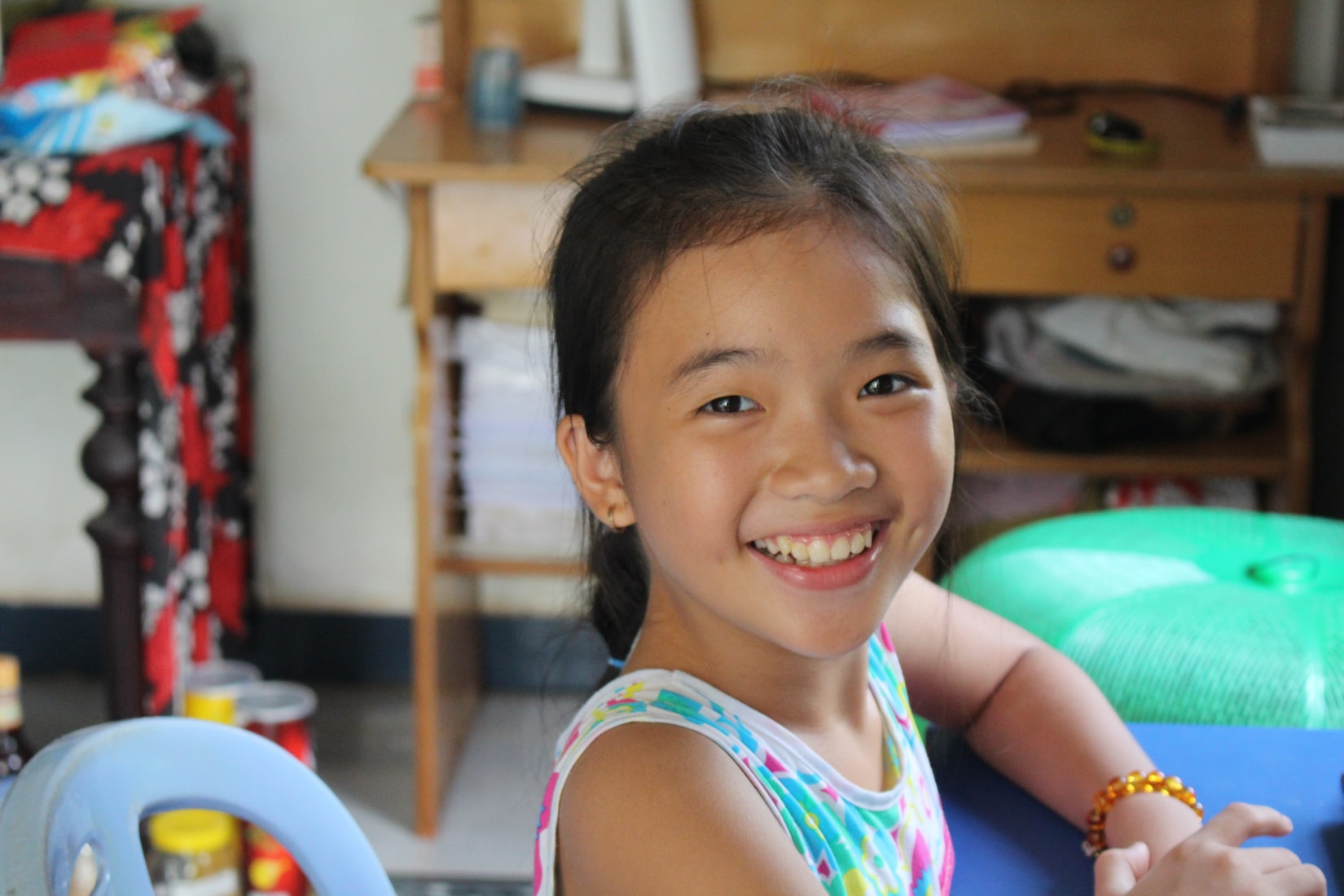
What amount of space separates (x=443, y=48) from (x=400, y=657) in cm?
101

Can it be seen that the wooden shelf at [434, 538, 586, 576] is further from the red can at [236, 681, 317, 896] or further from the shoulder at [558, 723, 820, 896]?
the shoulder at [558, 723, 820, 896]

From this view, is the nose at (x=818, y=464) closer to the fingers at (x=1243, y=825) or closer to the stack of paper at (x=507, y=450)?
the fingers at (x=1243, y=825)

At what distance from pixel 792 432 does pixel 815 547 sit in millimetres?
66

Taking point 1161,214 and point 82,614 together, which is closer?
point 1161,214

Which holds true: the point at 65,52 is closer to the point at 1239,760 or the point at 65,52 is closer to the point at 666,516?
the point at 666,516

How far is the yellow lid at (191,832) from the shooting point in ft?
6.12

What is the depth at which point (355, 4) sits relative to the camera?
7.61ft

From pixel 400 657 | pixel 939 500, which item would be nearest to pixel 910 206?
pixel 939 500

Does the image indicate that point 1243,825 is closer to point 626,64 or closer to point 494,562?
point 494,562

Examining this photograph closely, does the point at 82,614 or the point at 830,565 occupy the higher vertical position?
the point at 830,565

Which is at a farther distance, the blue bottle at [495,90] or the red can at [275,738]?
the blue bottle at [495,90]

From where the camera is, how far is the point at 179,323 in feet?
6.46

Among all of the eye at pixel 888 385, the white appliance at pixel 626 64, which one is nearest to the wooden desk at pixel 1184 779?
the eye at pixel 888 385

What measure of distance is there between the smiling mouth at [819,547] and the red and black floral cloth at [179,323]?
1.27 metres
